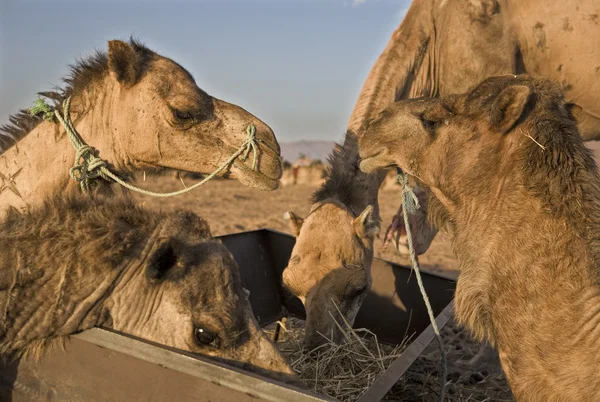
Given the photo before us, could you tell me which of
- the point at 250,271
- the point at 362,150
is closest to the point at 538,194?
the point at 362,150

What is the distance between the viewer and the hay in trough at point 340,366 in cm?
433

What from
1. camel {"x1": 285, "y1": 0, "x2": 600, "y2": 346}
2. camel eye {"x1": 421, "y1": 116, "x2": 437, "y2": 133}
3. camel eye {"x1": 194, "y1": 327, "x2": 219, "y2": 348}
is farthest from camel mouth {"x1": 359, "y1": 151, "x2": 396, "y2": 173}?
camel {"x1": 285, "y1": 0, "x2": 600, "y2": 346}

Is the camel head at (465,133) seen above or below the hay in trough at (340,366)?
above

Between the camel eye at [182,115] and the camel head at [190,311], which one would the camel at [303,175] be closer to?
the camel eye at [182,115]

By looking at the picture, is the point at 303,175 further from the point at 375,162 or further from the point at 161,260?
the point at 161,260

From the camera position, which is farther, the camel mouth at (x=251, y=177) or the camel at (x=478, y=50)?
the camel at (x=478, y=50)

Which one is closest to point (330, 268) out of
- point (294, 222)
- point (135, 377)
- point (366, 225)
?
point (366, 225)

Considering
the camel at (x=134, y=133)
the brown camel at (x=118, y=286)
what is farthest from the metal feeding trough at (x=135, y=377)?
the camel at (x=134, y=133)

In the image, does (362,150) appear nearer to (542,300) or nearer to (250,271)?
(542,300)

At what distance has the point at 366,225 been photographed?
17.2 feet

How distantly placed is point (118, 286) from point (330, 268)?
85.1 inches

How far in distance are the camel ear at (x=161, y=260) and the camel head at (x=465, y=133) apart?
4.81ft

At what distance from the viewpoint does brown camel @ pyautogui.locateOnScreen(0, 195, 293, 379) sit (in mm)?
3014

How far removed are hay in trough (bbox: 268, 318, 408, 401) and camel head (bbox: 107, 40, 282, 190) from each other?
1288mm
